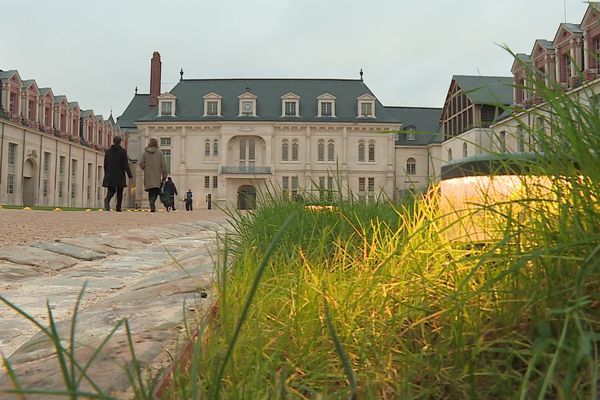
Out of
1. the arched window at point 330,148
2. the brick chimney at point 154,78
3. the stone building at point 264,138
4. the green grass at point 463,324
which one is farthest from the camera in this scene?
the brick chimney at point 154,78

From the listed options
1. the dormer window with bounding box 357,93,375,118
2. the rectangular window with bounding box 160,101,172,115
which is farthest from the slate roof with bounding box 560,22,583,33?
the rectangular window with bounding box 160,101,172,115

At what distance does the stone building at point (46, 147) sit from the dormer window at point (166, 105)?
560 centimetres

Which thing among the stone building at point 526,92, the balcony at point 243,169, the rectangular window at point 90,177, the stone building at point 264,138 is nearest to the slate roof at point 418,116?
the stone building at point 264,138

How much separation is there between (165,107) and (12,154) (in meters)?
17.5

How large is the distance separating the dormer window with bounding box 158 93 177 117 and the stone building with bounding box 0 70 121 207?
5604mm

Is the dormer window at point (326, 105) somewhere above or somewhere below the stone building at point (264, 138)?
above

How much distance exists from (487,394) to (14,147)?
39470 millimetres

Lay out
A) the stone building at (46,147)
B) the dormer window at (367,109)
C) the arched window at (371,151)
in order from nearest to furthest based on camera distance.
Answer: the stone building at (46,147), the dormer window at (367,109), the arched window at (371,151)

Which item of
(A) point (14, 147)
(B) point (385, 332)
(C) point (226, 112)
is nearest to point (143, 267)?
(B) point (385, 332)

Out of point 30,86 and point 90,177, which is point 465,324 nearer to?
point 30,86

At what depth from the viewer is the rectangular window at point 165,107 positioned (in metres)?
50.0

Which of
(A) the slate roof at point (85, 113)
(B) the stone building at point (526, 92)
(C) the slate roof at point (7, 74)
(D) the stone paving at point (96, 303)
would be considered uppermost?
(C) the slate roof at point (7, 74)

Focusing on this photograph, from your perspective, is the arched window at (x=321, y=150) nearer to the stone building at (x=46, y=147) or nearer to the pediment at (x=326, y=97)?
the pediment at (x=326, y=97)

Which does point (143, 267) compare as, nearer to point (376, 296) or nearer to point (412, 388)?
point (376, 296)
